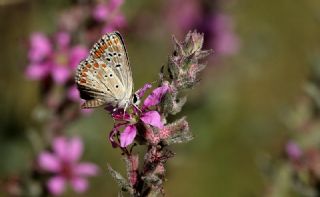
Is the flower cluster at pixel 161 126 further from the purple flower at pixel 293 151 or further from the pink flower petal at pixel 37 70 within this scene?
the purple flower at pixel 293 151

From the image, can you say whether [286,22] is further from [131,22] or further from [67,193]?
[67,193]

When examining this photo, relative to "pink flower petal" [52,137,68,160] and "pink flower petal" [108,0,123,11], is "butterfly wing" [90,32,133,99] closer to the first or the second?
"pink flower petal" [108,0,123,11]

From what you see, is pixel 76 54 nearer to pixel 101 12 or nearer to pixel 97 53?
pixel 101 12

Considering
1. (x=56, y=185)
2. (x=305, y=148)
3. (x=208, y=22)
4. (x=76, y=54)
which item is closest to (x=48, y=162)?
(x=56, y=185)

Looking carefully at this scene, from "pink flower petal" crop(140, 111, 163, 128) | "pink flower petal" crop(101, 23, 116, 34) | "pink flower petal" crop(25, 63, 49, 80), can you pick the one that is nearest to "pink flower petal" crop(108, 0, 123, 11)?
"pink flower petal" crop(101, 23, 116, 34)

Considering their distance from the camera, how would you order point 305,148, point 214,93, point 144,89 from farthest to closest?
point 214,93
point 305,148
point 144,89

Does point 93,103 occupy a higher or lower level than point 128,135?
higher
